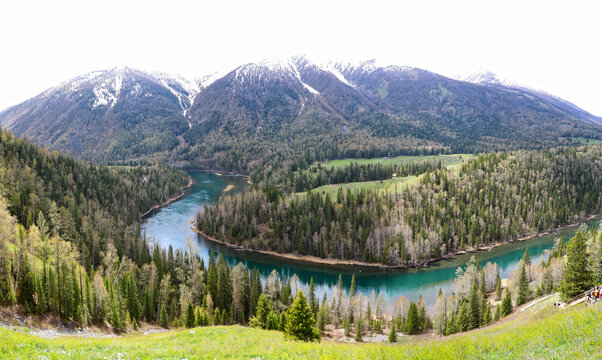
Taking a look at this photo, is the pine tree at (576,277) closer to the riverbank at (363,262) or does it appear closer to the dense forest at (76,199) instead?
the riverbank at (363,262)

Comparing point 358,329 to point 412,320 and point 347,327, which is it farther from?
point 412,320

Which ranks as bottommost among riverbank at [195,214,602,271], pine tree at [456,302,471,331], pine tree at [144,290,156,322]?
riverbank at [195,214,602,271]

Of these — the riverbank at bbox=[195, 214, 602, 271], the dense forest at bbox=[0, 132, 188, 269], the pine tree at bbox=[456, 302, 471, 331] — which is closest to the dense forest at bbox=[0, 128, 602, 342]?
the pine tree at bbox=[456, 302, 471, 331]

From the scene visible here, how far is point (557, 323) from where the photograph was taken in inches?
784

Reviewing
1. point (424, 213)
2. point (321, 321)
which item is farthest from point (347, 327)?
point (424, 213)

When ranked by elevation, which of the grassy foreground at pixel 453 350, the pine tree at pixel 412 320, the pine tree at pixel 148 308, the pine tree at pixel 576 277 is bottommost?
the pine tree at pixel 412 320

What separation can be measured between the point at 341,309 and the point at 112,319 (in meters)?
47.5

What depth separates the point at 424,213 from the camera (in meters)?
136

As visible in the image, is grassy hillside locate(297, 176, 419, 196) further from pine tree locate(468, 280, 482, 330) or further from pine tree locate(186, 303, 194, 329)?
pine tree locate(186, 303, 194, 329)

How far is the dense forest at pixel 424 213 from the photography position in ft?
401

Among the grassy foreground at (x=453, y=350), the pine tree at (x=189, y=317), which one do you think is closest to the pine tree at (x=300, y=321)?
the grassy foreground at (x=453, y=350)

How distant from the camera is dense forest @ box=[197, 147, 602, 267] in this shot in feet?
401

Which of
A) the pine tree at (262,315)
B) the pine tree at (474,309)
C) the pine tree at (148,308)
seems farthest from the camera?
the pine tree at (148,308)

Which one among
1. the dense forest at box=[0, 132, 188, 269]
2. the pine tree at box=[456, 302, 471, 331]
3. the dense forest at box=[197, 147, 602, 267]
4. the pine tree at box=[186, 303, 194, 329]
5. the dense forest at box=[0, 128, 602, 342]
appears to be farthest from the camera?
the dense forest at box=[197, 147, 602, 267]
